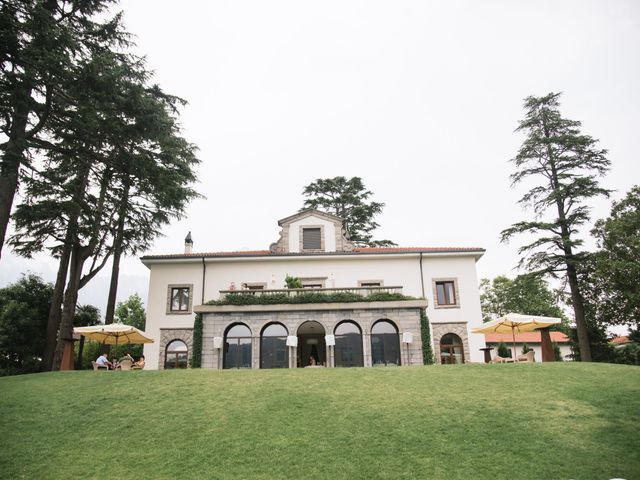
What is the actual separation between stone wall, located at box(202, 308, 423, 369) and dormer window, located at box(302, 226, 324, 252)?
720cm

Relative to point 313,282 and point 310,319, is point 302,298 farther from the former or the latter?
point 313,282

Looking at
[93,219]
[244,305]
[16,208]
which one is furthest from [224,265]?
[16,208]

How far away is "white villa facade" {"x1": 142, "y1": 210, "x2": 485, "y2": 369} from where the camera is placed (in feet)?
80.3

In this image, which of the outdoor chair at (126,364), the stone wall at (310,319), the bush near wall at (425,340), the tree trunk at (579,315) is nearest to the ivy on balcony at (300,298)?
the stone wall at (310,319)

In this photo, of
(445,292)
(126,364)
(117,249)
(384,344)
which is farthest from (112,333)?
(445,292)

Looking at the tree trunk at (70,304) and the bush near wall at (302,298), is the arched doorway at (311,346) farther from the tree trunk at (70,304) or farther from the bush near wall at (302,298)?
the tree trunk at (70,304)

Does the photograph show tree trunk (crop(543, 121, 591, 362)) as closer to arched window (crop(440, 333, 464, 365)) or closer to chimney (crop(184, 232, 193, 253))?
arched window (crop(440, 333, 464, 365))

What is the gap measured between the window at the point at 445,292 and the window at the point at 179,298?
1568 cm

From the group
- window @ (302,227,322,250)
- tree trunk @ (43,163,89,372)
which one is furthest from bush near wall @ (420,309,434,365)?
tree trunk @ (43,163,89,372)

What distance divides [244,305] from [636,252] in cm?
2254

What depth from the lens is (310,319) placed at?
24.7m

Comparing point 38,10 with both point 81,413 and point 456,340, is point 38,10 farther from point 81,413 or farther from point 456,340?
point 456,340

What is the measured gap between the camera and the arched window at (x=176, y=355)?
27.6 meters

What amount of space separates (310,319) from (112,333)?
9964 mm
